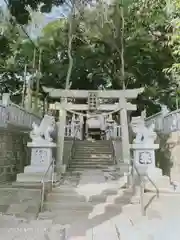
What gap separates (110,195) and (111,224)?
1.68 m

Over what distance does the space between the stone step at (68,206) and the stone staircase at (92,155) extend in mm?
5036

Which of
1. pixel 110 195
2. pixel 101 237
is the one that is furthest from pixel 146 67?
pixel 101 237

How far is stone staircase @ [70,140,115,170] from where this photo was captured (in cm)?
1188

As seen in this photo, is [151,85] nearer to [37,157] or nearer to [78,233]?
[37,157]

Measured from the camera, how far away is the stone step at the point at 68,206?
624cm

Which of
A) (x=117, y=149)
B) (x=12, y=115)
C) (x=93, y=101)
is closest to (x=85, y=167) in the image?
(x=117, y=149)

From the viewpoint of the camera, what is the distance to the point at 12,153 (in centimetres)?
984

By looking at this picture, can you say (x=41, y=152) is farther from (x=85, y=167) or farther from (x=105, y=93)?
(x=105, y=93)

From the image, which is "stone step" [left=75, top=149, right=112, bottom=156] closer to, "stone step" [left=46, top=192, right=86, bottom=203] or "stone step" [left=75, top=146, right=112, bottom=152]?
"stone step" [left=75, top=146, right=112, bottom=152]

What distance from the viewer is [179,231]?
4.67 metres

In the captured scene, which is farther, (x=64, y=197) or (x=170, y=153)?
(x=170, y=153)

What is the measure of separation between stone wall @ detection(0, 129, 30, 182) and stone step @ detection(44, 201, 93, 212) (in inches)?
119

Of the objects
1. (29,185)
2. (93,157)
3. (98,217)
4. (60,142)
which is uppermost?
(60,142)

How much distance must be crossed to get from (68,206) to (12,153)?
421 cm
